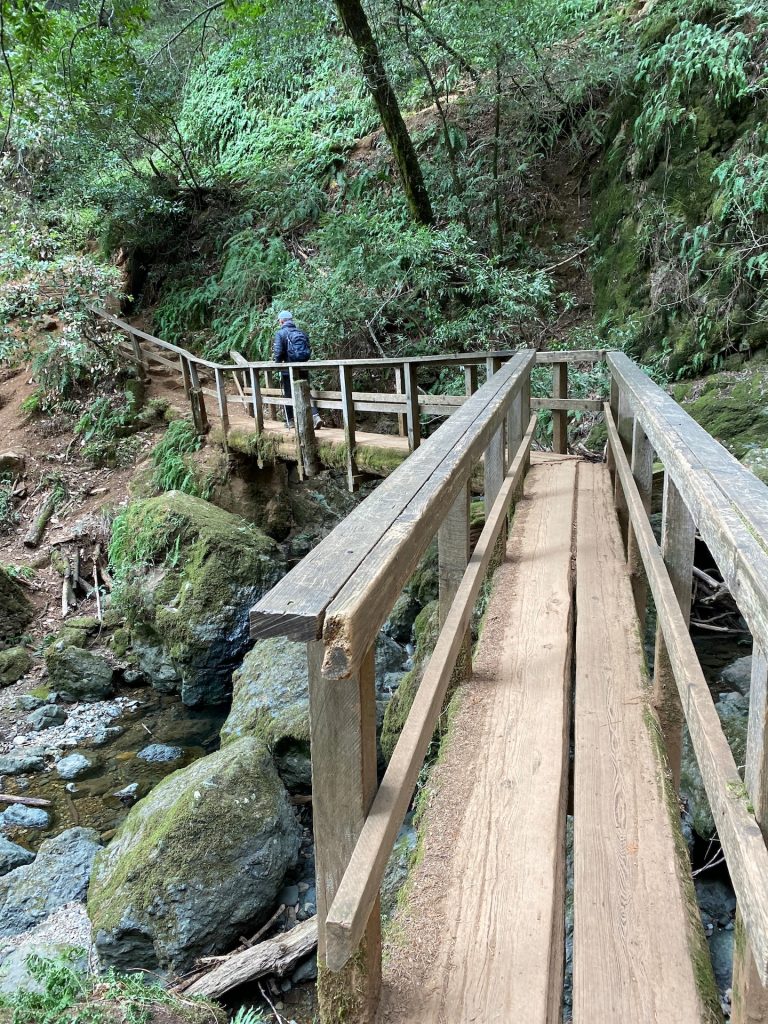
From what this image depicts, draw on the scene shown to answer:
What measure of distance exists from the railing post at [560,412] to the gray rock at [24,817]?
20.6 feet

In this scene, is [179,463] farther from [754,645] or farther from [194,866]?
[754,645]

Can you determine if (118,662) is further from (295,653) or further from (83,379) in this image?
(83,379)

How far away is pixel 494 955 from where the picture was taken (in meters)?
1.89

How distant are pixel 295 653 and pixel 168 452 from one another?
Result: 612cm

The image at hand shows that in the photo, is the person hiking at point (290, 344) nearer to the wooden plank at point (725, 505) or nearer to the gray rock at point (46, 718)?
the gray rock at point (46, 718)

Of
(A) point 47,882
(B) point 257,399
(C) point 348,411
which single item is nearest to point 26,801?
(A) point 47,882

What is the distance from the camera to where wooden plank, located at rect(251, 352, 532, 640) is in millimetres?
1412

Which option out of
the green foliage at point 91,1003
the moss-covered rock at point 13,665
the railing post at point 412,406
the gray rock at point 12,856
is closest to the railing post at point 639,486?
the green foliage at point 91,1003

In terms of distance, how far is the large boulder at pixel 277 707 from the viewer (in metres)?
6.83

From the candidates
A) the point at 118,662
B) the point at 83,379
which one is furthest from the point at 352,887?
the point at 83,379

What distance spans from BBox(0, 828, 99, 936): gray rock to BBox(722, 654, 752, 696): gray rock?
5.35 m

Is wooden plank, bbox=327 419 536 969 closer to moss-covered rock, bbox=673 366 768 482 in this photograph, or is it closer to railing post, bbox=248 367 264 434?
moss-covered rock, bbox=673 366 768 482

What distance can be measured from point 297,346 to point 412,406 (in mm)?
3092

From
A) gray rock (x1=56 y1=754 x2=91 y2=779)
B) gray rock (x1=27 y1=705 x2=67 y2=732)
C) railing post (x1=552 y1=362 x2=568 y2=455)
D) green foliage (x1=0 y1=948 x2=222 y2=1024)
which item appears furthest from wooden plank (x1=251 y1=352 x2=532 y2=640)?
gray rock (x1=27 y1=705 x2=67 y2=732)
